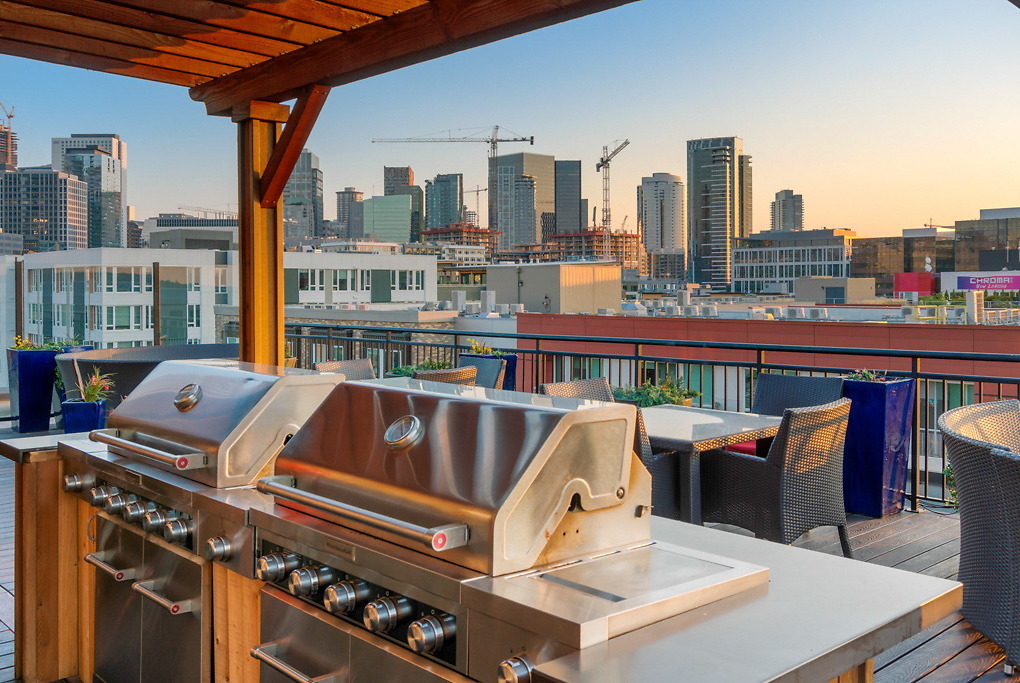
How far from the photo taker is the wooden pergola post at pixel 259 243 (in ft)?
17.2

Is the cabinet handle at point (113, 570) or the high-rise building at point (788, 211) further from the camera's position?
the high-rise building at point (788, 211)

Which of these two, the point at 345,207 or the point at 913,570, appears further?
the point at 345,207

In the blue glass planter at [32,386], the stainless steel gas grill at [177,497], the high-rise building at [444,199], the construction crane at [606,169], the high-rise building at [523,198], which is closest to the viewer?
the stainless steel gas grill at [177,497]

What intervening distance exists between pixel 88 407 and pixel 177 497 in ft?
15.1

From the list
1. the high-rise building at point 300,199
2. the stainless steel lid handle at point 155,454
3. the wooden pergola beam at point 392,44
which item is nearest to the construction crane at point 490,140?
the high-rise building at point 300,199

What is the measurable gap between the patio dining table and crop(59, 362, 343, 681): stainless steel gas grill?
6.17ft

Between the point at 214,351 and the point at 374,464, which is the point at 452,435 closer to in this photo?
the point at 374,464

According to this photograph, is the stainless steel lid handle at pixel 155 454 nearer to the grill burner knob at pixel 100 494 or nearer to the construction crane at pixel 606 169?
the grill burner knob at pixel 100 494

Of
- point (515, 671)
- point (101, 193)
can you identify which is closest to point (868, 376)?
point (515, 671)

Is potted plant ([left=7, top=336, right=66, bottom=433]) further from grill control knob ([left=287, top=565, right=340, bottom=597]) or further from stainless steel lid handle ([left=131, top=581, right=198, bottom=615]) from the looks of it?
grill control knob ([left=287, top=565, right=340, bottom=597])

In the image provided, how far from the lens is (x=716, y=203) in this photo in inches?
2598

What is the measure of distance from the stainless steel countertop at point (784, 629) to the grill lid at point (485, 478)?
25cm

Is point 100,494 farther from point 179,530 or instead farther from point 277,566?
point 277,566

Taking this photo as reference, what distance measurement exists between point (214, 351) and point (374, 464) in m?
6.45
